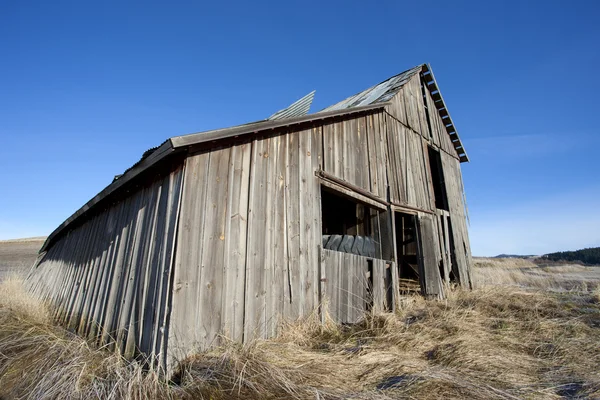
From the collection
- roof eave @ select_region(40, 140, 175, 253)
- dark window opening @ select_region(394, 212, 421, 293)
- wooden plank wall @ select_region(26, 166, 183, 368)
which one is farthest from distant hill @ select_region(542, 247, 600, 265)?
roof eave @ select_region(40, 140, 175, 253)

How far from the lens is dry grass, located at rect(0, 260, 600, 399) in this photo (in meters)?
2.85

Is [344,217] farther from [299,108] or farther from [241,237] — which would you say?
[241,237]

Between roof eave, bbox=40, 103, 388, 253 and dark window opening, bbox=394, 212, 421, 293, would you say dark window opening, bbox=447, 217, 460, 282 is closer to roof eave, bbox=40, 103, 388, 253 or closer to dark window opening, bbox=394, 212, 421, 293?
dark window opening, bbox=394, 212, 421, 293

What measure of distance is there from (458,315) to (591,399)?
3.50 meters

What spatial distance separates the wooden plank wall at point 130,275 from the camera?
373 centimetres

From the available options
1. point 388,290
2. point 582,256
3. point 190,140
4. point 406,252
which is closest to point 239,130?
point 190,140

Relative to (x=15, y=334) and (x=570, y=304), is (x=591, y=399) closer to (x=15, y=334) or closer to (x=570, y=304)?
(x=570, y=304)

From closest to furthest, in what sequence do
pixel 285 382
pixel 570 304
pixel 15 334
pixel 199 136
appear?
pixel 285 382 < pixel 199 136 < pixel 15 334 < pixel 570 304

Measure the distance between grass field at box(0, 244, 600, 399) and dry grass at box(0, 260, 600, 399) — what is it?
1 centimetres

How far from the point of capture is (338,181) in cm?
637

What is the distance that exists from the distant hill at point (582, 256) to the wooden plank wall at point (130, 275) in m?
42.1

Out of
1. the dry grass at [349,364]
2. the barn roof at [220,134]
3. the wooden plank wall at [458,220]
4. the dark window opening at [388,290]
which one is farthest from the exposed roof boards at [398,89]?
the dry grass at [349,364]

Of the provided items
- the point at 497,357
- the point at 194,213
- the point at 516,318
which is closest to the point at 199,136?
the point at 194,213

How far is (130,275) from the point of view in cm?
430
